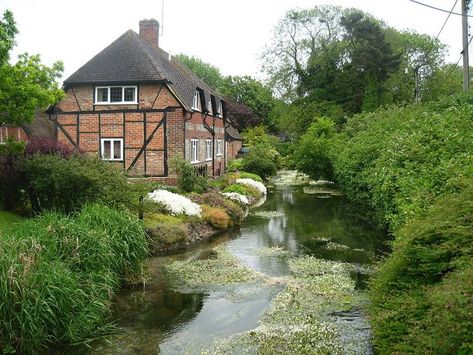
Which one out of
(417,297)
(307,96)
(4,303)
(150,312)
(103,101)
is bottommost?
(150,312)

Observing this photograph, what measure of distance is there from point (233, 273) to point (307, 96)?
41.5m

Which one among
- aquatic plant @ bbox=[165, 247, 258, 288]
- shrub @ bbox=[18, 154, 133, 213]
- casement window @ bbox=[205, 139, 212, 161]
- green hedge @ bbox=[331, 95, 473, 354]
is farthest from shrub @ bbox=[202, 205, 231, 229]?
casement window @ bbox=[205, 139, 212, 161]

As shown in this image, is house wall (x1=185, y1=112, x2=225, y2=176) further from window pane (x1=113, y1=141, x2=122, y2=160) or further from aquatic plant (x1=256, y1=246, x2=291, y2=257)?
aquatic plant (x1=256, y1=246, x2=291, y2=257)

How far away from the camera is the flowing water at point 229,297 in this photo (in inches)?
338

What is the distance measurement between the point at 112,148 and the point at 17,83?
472 inches

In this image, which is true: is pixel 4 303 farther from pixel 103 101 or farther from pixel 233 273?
pixel 103 101

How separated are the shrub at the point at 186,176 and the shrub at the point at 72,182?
340 inches

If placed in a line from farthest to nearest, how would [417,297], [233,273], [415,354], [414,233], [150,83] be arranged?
[150,83] → [233,273] → [414,233] → [417,297] → [415,354]

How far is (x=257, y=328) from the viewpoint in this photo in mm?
9148

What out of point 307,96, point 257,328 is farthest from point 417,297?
point 307,96

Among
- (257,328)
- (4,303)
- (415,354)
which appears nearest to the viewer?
(415,354)

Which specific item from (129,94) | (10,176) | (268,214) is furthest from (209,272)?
(129,94)

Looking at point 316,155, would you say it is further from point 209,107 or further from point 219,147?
point 209,107

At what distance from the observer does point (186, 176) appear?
23.5 meters
